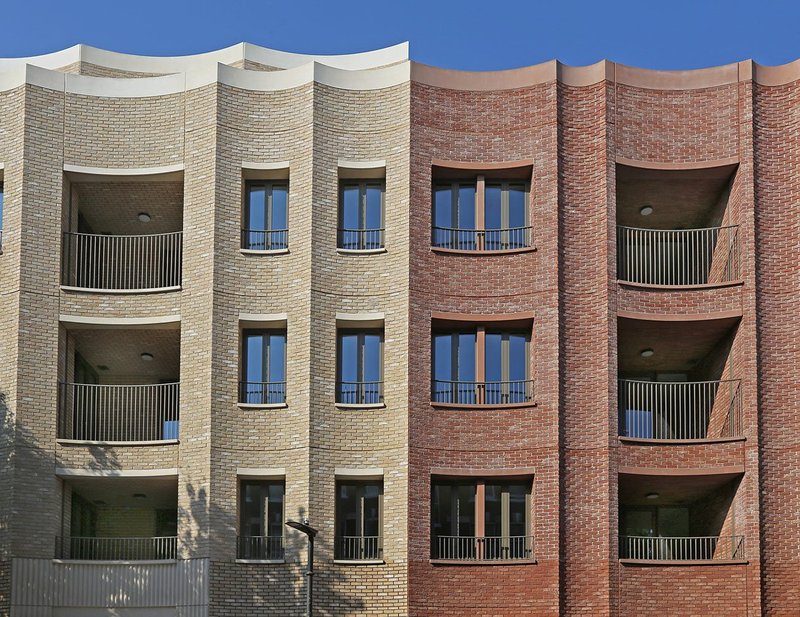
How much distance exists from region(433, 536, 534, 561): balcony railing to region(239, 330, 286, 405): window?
15.9 feet

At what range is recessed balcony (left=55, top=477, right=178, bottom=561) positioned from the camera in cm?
3209

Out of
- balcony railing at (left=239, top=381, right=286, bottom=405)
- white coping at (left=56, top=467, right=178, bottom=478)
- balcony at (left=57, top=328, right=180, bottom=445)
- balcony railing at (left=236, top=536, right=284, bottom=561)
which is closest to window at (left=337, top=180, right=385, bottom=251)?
balcony railing at (left=239, top=381, right=286, bottom=405)

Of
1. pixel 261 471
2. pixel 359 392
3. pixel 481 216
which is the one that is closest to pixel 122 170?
pixel 359 392

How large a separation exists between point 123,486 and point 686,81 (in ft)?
53.2

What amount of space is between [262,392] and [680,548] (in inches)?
424

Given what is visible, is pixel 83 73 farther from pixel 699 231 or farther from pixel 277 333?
pixel 699 231

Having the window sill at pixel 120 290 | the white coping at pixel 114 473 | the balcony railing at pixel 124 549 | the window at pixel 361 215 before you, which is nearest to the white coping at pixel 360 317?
the window at pixel 361 215

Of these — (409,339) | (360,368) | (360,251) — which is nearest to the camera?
(409,339)

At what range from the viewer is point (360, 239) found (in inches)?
1283

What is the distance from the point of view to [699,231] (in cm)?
3303

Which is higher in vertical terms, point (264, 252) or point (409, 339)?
point (264, 252)

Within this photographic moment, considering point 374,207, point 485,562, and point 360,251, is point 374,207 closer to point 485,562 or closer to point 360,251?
point 360,251

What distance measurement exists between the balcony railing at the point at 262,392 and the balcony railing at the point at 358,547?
3.46 meters

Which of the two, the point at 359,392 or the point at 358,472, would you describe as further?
the point at 359,392
